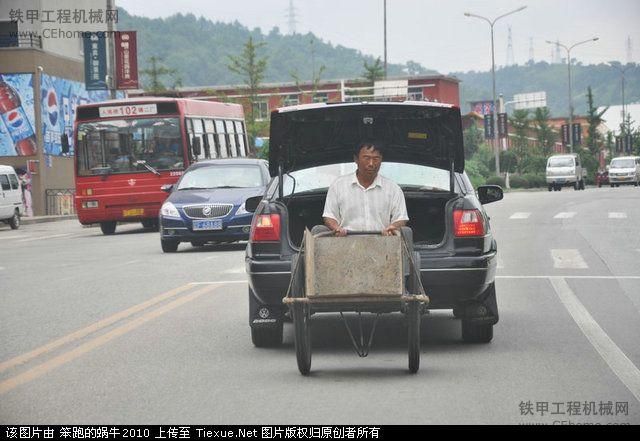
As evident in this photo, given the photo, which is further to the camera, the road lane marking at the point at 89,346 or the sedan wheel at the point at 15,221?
the sedan wheel at the point at 15,221

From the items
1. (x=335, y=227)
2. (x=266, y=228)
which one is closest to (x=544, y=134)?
(x=266, y=228)

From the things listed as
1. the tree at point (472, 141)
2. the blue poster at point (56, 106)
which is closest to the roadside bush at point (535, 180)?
the tree at point (472, 141)

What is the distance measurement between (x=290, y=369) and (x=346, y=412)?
190 centimetres

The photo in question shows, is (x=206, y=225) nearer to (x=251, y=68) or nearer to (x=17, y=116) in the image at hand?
(x=17, y=116)

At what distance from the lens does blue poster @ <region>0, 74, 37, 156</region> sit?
56.0m

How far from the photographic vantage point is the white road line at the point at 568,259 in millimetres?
18642

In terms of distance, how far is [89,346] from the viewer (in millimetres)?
10648

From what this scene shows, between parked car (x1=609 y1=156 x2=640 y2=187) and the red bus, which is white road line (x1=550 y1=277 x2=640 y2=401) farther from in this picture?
parked car (x1=609 y1=156 x2=640 y2=187)

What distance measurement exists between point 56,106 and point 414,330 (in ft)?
169

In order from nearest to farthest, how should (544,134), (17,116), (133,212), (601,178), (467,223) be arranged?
(467,223) < (133,212) < (17,116) < (601,178) < (544,134)

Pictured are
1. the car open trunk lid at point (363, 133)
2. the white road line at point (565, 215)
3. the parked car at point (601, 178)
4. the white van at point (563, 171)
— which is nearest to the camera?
the car open trunk lid at point (363, 133)

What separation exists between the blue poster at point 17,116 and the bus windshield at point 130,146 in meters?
24.4

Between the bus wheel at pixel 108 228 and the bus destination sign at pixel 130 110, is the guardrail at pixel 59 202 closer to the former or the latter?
the bus wheel at pixel 108 228

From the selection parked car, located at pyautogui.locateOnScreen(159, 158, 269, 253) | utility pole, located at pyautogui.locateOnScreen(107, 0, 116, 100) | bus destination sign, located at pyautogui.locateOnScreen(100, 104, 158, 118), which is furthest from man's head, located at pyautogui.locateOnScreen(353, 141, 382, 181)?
utility pole, located at pyautogui.locateOnScreen(107, 0, 116, 100)
